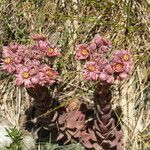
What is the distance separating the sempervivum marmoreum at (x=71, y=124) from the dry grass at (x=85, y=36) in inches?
7.1

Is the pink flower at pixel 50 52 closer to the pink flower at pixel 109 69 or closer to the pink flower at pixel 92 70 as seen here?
the pink flower at pixel 92 70

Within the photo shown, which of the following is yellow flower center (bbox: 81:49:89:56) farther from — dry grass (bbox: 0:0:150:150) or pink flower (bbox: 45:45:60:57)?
dry grass (bbox: 0:0:150:150)

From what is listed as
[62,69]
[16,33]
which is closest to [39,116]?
[62,69]

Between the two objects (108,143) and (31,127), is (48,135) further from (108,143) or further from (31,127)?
(108,143)

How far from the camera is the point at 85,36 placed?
3.55m

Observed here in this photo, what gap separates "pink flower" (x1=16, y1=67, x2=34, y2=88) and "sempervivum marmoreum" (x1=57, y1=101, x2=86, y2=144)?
464 mm

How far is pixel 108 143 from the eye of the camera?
120 inches

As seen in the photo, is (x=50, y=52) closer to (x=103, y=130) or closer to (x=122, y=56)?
(x=122, y=56)

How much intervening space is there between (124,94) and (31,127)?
0.74 metres

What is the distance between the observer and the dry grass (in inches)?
128

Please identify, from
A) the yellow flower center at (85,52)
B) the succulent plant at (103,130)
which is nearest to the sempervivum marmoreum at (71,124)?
the succulent plant at (103,130)

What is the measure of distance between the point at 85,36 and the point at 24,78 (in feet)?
3.18

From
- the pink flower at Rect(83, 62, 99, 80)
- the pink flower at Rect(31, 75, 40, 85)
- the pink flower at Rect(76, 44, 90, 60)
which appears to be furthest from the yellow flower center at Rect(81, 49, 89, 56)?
the pink flower at Rect(31, 75, 40, 85)

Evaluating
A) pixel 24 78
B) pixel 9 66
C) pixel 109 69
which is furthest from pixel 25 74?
pixel 109 69
